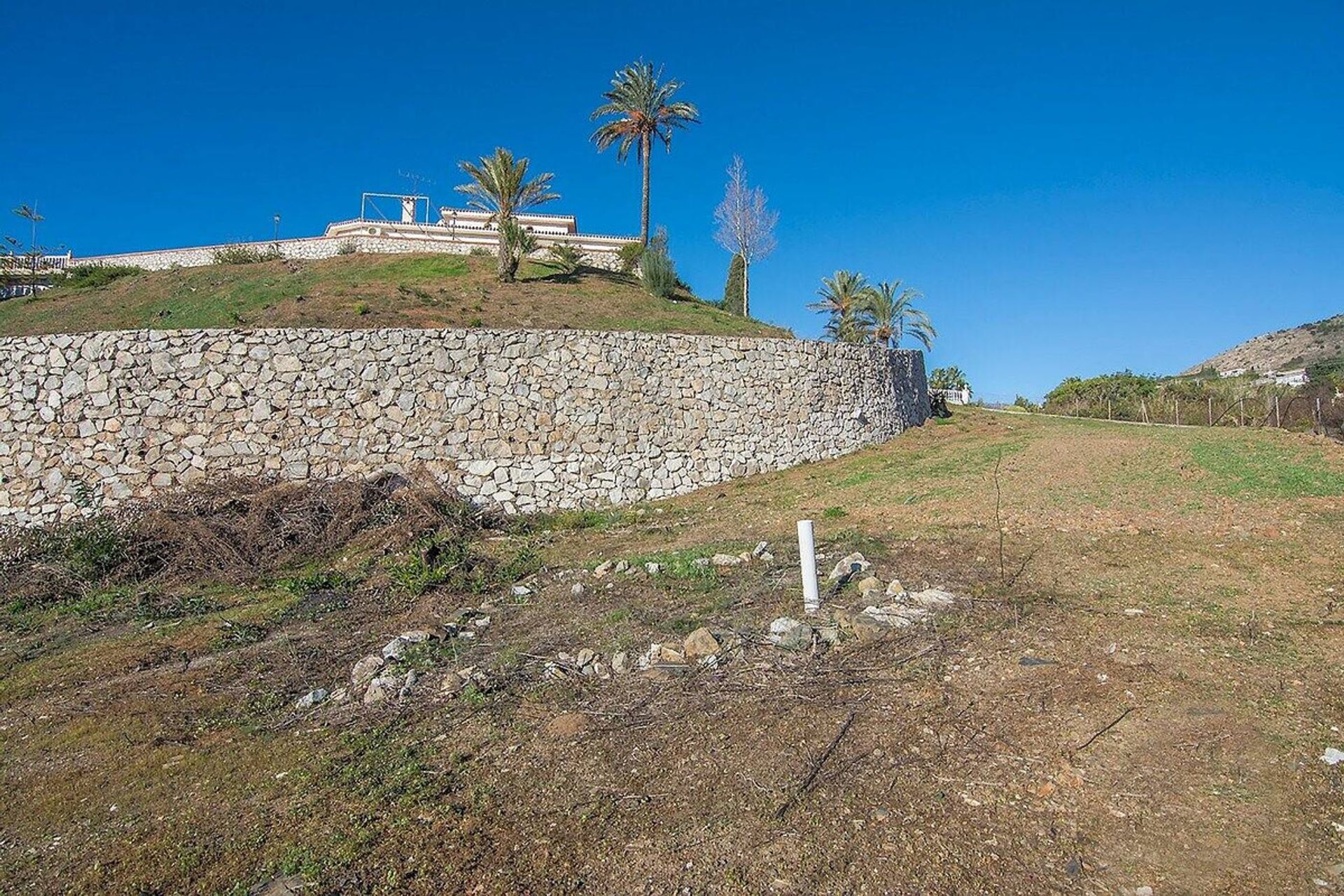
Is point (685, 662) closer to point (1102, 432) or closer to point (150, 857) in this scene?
point (150, 857)

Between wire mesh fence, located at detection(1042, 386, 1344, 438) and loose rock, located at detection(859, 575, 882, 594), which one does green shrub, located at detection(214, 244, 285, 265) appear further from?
wire mesh fence, located at detection(1042, 386, 1344, 438)

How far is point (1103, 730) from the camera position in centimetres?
386

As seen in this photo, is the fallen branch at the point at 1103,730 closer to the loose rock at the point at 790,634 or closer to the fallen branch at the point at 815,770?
the fallen branch at the point at 815,770

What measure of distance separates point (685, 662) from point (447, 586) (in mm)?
3941

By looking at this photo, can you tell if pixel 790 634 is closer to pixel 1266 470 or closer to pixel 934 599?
pixel 934 599

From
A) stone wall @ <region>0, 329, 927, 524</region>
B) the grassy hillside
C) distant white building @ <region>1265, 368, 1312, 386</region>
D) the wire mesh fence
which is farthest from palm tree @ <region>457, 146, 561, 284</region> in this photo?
distant white building @ <region>1265, 368, 1312, 386</region>

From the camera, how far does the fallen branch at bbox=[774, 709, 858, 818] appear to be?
3.30 meters

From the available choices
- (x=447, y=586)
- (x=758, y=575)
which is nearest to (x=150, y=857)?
(x=447, y=586)

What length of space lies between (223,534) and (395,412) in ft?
12.5

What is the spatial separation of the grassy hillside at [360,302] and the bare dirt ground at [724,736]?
12335 millimetres

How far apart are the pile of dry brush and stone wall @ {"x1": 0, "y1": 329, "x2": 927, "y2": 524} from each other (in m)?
1.06

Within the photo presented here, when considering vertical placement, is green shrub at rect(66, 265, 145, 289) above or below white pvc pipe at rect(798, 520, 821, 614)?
above

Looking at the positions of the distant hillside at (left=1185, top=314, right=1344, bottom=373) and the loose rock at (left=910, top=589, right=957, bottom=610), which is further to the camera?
the distant hillside at (left=1185, top=314, right=1344, bottom=373)

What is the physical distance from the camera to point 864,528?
388 inches
